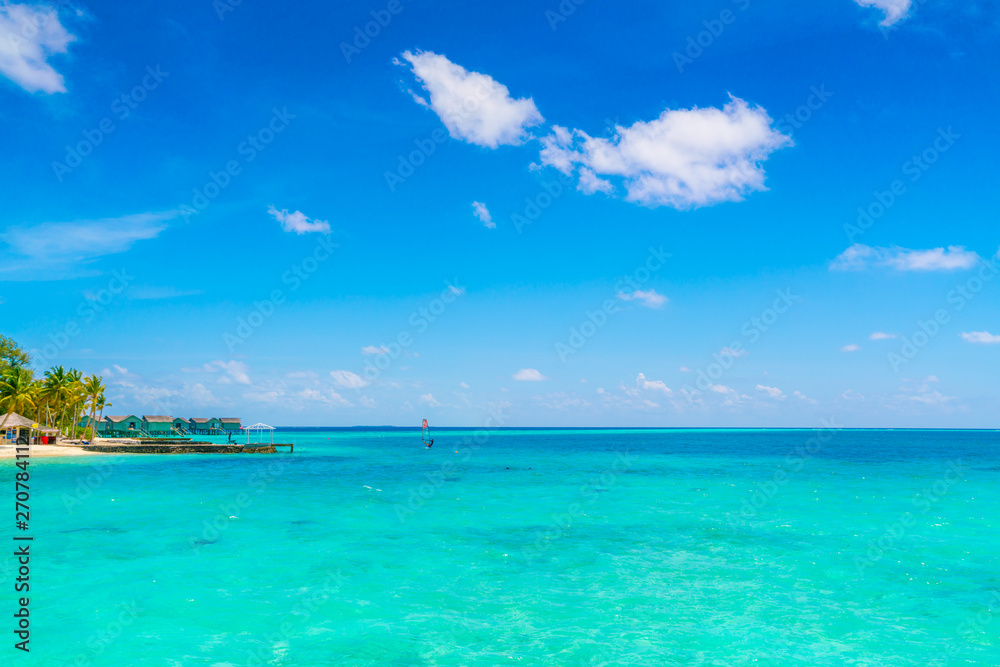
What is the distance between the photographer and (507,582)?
1888cm

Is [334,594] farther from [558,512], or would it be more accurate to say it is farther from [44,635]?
[558,512]

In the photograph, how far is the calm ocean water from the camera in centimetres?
1380

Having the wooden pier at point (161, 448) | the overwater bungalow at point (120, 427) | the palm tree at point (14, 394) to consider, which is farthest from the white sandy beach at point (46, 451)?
the overwater bungalow at point (120, 427)

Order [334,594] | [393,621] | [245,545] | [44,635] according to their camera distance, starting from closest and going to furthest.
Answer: [44,635] → [393,621] → [334,594] → [245,545]

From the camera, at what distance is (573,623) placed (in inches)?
600

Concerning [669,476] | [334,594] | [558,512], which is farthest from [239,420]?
[334,594]

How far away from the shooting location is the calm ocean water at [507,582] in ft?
45.3

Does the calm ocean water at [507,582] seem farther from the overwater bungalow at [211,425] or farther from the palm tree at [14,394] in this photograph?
the overwater bungalow at [211,425]

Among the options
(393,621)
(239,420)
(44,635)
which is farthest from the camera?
(239,420)

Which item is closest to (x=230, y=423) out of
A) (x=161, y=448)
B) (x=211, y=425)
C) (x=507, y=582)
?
(x=211, y=425)

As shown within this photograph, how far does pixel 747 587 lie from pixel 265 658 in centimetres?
1355

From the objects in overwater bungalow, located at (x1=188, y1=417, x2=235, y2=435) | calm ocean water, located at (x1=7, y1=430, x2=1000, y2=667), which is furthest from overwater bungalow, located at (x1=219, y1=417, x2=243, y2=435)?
calm ocean water, located at (x1=7, y1=430, x2=1000, y2=667)

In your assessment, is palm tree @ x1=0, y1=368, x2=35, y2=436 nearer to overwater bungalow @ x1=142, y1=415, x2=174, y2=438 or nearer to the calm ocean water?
overwater bungalow @ x1=142, y1=415, x2=174, y2=438

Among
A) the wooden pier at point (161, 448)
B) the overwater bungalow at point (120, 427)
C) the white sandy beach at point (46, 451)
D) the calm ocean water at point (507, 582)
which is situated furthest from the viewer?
the overwater bungalow at point (120, 427)
